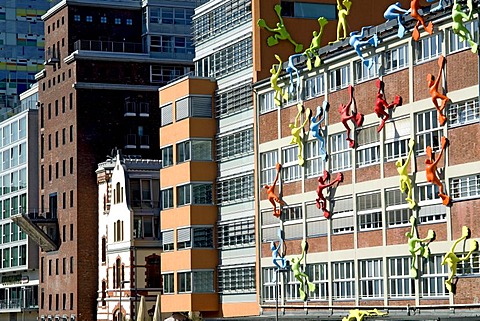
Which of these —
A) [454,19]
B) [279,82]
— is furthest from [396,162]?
[279,82]

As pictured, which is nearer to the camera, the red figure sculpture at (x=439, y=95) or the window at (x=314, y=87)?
the red figure sculpture at (x=439, y=95)

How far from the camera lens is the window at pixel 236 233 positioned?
3216 inches

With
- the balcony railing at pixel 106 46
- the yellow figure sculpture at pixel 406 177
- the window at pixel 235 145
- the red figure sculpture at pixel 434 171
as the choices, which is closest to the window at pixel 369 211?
the yellow figure sculpture at pixel 406 177

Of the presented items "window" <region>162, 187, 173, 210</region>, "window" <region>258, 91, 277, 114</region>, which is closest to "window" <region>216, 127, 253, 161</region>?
"window" <region>258, 91, 277, 114</region>

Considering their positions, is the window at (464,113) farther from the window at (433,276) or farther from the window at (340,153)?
the window at (340,153)

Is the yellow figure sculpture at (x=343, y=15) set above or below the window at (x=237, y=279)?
above

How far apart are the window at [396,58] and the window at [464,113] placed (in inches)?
199

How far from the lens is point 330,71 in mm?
71438

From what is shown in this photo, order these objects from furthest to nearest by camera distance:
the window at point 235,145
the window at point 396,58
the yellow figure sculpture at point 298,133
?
the window at point 235,145, the yellow figure sculpture at point 298,133, the window at point 396,58

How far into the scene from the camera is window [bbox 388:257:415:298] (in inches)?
2450

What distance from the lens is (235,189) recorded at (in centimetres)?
8406

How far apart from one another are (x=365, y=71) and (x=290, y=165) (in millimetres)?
10564

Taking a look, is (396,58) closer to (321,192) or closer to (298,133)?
(321,192)

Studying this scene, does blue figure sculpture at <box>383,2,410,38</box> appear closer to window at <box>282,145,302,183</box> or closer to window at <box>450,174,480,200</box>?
window at <box>450,174,480,200</box>
